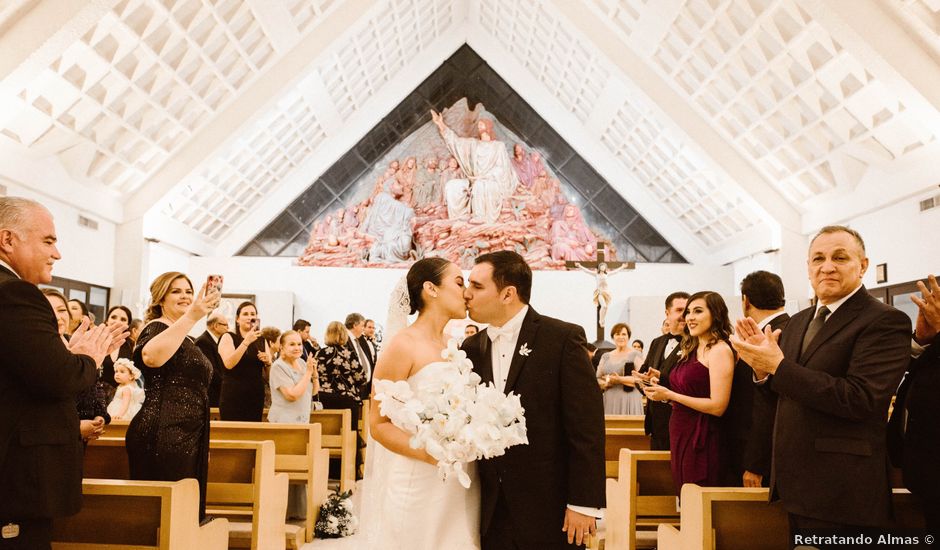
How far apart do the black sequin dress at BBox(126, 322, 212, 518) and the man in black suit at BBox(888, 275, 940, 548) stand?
9.96 feet

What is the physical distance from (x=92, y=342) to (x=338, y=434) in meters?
4.66

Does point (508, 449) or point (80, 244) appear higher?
point (80, 244)

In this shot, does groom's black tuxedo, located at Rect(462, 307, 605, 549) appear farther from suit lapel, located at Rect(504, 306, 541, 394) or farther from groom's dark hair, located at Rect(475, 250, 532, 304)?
groom's dark hair, located at Rect(475, 250, 532, 304)

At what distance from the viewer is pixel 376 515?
2.86m

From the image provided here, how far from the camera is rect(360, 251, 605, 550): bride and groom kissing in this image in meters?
2.65

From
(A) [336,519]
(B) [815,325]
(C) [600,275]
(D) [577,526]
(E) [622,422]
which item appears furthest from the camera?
(C) [600,275]

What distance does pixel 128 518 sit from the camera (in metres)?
3.26

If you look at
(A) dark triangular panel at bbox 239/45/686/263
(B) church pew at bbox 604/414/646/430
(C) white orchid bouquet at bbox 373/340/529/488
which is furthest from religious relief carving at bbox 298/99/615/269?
(C) white orchid bouquet at bbox 373/340/529/488

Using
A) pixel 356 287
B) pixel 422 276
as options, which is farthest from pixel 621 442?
pixel 356 287

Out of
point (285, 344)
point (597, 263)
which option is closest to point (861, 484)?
point (285, 344)

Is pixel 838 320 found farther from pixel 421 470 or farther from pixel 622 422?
pixel 622 422

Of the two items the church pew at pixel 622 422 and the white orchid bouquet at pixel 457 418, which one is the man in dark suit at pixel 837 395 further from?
the church pew at pixel 622 422

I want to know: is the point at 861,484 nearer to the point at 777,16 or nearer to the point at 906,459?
the point at 906,459

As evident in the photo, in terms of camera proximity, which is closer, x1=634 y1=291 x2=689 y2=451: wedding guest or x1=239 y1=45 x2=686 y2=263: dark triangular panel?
x1=634 y1=291 x2=689 y2=451: wedding guest
